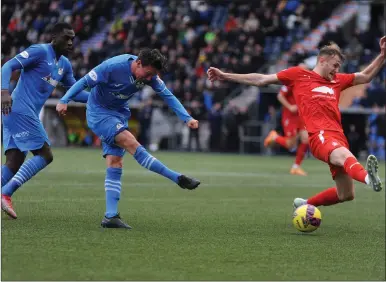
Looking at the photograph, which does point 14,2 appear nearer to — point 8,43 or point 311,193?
point 8,43

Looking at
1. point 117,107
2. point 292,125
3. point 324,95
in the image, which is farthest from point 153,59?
point 292,125

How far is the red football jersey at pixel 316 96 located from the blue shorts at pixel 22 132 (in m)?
2.73

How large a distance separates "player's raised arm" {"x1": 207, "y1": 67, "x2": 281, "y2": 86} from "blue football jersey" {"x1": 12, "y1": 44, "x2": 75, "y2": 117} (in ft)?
5.86

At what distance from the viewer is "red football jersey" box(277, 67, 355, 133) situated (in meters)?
9.76

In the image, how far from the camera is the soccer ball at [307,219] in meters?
9.51

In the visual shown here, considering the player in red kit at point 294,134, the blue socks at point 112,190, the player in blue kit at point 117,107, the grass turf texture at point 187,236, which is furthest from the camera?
the player in red kit at point 294,134

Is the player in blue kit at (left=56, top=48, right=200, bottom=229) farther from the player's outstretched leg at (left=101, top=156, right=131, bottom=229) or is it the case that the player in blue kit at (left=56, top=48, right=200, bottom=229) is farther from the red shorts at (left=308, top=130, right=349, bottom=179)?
the red shorts at (left=308, top=130, right=349, bottom=179)

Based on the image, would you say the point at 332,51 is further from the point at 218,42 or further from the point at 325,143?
the point at 218,42

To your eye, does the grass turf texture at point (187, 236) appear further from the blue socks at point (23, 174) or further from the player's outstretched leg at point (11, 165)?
the player's outstretched leg at point (11, 165)

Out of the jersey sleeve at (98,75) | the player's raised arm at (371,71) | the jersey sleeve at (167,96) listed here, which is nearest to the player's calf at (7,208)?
the jersey sleeve at (98,75)

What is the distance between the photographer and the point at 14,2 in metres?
36.8

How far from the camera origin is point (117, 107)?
975 cm

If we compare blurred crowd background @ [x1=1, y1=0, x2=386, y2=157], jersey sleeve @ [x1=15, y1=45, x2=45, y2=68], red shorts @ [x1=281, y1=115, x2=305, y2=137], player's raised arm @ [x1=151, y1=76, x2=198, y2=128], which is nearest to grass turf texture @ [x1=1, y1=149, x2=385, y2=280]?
player's raised arm @ [x1=151, y1=76, x2=198, y2=128]

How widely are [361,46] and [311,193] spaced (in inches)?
645
